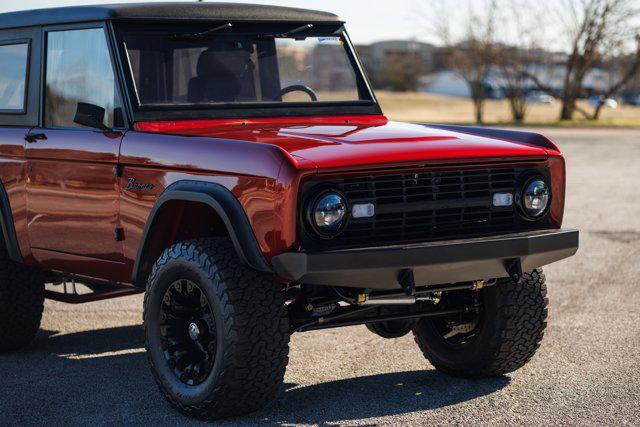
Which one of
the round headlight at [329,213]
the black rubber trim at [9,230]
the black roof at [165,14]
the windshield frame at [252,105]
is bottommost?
the black rubber trim at [9,230]

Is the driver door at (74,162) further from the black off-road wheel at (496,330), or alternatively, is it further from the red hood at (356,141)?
the black off-road wheel at (496,330)

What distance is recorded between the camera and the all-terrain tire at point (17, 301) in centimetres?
643

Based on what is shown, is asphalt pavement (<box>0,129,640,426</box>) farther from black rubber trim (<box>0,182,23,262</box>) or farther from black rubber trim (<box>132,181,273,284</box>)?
black rubber trim (<box>132,181,273,284</box>)

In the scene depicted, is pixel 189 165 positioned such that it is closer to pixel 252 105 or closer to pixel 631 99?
pixel 252 105

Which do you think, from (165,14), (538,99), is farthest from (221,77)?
(538,99)

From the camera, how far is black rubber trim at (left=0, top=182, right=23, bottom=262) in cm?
630

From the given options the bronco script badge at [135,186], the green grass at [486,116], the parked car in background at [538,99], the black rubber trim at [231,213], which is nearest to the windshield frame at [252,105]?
the bronco script badge at [135,186]

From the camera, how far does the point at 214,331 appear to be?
4898 mm

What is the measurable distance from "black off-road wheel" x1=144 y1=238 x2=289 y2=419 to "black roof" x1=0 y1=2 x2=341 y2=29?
59.3 inches

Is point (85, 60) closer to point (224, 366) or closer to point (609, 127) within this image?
point (224, 366)

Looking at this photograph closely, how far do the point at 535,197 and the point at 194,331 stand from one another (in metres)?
1.74

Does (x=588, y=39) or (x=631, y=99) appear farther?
(x=631, y=99)

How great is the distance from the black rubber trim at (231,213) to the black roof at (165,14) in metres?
1.33

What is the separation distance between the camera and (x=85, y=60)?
601cm
